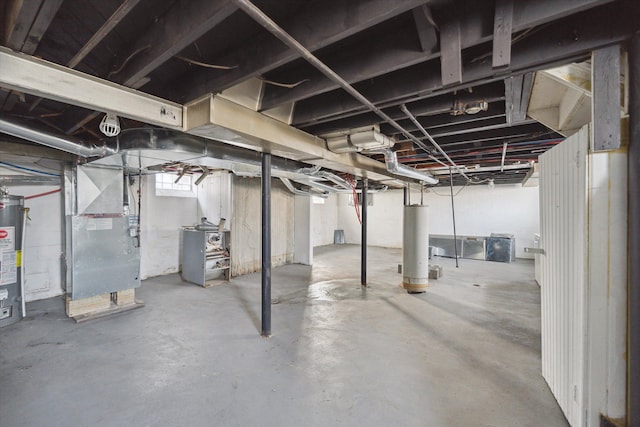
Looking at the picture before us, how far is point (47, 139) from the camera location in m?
2.02

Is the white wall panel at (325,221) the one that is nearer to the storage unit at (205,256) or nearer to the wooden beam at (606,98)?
the storage unit at (205,256)

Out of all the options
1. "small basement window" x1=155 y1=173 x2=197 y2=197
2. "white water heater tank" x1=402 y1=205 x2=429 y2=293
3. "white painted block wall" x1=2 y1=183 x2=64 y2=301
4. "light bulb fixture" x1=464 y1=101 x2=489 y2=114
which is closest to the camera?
"light bulb fixture" x1=464 y1=101 x2=489 y2=114

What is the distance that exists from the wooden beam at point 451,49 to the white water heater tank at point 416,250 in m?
3.15

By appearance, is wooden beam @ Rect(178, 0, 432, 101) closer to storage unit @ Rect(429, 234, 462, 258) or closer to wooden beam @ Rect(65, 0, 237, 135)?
wooden beam @ Rect(65, 0, 237, 135)

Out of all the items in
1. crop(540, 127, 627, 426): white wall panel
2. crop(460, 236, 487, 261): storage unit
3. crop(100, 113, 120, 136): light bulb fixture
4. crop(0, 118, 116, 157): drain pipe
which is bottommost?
crop(460, 236, 487, 261): storage unit

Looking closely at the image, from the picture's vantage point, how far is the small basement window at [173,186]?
5.30 meters

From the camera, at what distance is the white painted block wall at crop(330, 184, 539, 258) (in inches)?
282

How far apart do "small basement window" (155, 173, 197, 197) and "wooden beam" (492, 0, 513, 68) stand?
18.0ft

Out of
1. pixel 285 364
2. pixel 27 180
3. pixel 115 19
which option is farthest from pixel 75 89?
pixel 27 180

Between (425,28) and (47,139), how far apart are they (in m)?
2.60

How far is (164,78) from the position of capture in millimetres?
1871

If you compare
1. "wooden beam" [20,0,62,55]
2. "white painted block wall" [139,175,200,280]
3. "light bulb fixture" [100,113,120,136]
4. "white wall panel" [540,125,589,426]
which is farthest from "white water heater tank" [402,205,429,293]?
"white painted block wall" [139,175,200,280]

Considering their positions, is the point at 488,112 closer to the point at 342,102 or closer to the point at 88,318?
the point at 342,102

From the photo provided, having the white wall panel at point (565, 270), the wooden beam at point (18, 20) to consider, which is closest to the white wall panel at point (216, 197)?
the wooden beam at point (18, 20)
